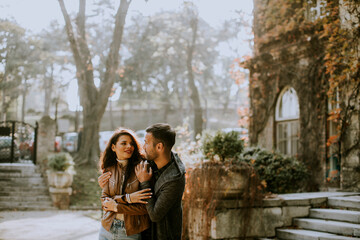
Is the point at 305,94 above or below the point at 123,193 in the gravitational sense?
above

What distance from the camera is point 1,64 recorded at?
20.7m

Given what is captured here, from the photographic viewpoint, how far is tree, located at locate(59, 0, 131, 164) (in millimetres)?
15375

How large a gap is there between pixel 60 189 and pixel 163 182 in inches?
389

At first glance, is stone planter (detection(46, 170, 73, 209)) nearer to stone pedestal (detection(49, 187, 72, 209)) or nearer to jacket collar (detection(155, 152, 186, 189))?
stone pedestal (detection(49, 187, 72, 209))

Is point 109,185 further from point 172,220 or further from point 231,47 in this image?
point 231,47

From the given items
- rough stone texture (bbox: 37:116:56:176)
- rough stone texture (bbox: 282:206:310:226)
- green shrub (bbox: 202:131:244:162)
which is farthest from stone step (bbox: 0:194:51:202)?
rough stone texture (bbox: 282:206:310:226)

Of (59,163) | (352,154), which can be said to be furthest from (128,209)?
(59,163)

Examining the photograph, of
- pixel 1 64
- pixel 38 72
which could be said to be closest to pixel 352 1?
pixel 1 64

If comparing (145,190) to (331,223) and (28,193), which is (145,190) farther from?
(28,193)

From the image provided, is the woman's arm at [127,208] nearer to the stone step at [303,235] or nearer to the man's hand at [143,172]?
the man's hand at [143,172]

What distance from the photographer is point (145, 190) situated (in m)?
2.87

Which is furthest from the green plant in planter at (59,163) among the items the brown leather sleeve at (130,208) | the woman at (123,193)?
the brown leather sleeve at (130,208)

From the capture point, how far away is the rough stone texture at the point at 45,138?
14.4 meters

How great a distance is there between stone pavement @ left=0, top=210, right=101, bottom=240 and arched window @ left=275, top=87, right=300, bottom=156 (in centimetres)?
568
